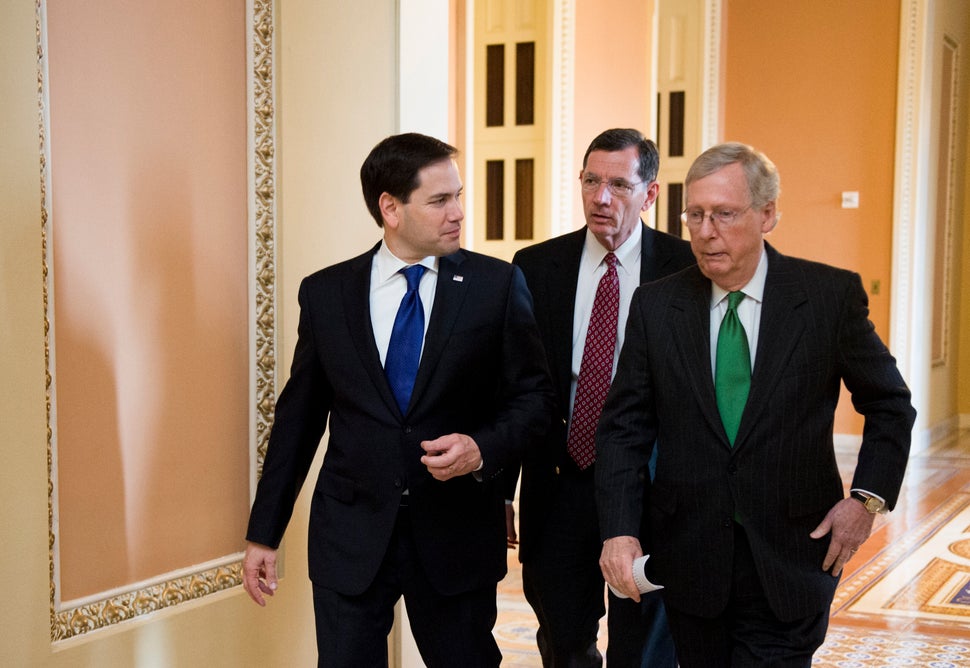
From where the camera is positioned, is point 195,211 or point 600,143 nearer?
point 195,211

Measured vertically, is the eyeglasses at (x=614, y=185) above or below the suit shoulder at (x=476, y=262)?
above

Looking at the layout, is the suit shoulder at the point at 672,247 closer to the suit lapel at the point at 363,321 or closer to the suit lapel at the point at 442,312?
the suit lapel at the point at 442,312

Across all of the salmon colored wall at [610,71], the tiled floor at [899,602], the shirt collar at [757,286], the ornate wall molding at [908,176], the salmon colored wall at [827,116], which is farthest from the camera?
the salmon colored wall at [827,116]

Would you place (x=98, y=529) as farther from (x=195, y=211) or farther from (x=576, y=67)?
(x=576, y=67)

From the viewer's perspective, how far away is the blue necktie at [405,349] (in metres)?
2.53

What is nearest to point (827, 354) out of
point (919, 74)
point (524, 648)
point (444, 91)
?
point (444, 91)

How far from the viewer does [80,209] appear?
2.59 metres

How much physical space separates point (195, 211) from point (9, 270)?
1.94 feet

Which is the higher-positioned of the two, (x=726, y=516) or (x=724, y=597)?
(x=726, y=516)

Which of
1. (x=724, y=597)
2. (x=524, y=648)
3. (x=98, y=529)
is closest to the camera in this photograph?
(x=724, y=597)

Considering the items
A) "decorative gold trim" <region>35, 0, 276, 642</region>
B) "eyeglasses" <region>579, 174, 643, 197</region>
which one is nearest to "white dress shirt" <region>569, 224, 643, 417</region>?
"eyeglasses" <region>579, 174, 643, 197</region>

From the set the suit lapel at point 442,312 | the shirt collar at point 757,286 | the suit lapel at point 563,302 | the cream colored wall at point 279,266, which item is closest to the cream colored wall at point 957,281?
the suit lapel at point 563,302

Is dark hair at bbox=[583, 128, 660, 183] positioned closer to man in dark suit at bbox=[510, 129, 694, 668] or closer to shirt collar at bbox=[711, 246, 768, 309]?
man in dark suit at bbox=[510, 129, 694, 668]

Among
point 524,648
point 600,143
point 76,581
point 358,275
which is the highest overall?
point 600,143
